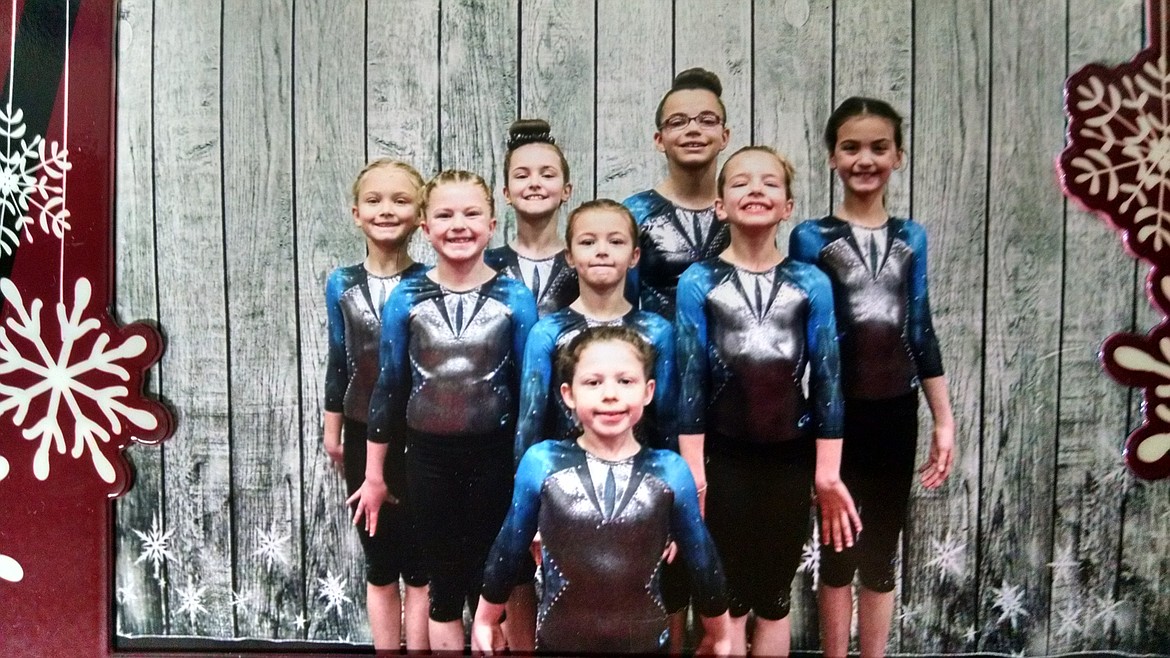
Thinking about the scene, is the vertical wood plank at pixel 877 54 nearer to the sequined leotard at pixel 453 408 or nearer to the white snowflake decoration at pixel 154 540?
the sequined leotard at pixel 453 408

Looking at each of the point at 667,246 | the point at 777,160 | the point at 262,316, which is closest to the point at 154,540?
the point at 262,316

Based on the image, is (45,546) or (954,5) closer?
(954,5)

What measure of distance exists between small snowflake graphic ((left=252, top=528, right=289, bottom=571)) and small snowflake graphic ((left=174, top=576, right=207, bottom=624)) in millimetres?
124

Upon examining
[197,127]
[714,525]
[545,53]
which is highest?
[545,53]

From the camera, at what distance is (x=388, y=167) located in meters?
1.35

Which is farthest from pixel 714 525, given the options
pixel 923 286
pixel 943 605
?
pixel 923 286

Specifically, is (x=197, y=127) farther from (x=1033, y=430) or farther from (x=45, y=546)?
(x=1033, y=430)

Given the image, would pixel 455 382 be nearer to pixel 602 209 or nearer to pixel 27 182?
pixel 602 209

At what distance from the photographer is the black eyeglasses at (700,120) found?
132 cm

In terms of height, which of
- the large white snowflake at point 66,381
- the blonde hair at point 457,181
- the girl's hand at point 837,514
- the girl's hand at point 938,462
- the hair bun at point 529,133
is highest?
the hair bun at point 529,133

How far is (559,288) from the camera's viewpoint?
1.32 m

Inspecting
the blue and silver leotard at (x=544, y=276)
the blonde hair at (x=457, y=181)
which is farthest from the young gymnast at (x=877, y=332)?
the blonde hair at (x=457, y=181)

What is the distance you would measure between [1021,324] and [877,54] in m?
0.50

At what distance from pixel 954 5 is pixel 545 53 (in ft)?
2.18
